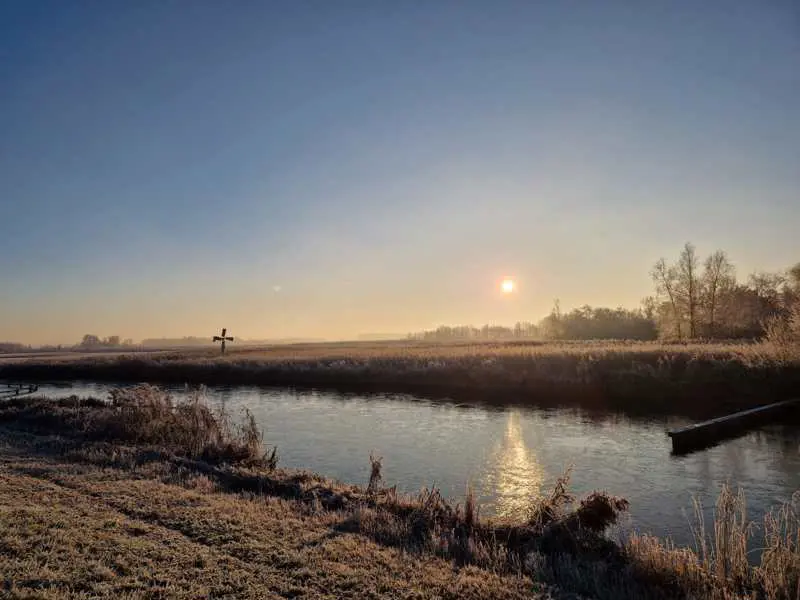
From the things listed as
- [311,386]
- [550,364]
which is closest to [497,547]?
[550,364]

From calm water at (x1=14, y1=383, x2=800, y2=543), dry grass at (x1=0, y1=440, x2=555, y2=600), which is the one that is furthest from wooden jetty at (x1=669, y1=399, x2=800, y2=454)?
dry grass at (x1=0, y1=440, x2=555, y2=600)

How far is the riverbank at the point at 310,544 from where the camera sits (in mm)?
Answer: 6586

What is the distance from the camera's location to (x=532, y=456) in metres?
17.0

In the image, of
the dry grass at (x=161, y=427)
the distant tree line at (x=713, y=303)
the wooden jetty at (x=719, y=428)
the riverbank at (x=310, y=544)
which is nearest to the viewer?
the riverbank at (x=310, y=544)

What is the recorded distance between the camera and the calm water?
1269 centimetres

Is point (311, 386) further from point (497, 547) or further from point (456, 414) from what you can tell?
point (497, 547)

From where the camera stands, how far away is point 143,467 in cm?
1262

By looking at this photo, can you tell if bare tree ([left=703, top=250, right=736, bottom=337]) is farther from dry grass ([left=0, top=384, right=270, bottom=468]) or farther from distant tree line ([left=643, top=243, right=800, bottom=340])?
dry grass ([left=0, top=384, right=270, bottom=468])

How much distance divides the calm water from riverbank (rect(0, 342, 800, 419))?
5.35 metres

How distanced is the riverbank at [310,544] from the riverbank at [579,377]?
18678 millimetres

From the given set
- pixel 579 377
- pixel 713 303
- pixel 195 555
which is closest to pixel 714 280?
pixel 713 303

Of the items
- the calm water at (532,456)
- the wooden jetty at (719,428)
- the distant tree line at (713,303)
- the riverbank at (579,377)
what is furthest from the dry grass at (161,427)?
the distant tree line at (713,303)

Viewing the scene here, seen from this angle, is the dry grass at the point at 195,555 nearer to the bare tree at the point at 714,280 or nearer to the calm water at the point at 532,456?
the calm water at the point at 532,456

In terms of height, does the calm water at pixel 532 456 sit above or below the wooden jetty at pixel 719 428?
below
